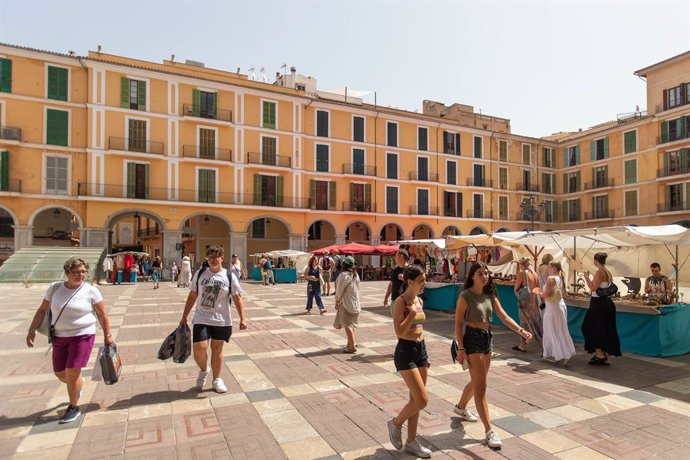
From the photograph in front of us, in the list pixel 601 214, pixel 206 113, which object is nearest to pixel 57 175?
pixel 206 113

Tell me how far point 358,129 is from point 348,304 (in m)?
29.6

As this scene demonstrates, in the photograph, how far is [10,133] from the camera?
25.4m

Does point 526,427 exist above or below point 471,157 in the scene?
below

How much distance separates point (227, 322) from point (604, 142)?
144 feet

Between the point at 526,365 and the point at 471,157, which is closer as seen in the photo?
the point at 526,365

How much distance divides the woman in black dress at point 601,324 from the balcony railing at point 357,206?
91.0 feet

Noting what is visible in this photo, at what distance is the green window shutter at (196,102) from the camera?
2966 cm

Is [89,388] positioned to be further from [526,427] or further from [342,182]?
[342,182]

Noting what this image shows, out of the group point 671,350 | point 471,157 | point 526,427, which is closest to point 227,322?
point 526,427

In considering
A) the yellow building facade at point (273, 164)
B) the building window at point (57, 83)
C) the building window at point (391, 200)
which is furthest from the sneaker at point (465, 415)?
the building window at point (391, 200)

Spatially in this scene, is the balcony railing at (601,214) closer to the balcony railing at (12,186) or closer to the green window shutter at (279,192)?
the green window shutter at (279,192)

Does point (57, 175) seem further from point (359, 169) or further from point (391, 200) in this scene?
point (391, 200)

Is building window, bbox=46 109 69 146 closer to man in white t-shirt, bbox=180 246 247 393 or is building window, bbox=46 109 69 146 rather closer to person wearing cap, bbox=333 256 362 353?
person wearing cap, bbox=333 256 362 353

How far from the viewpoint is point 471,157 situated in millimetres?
40000
